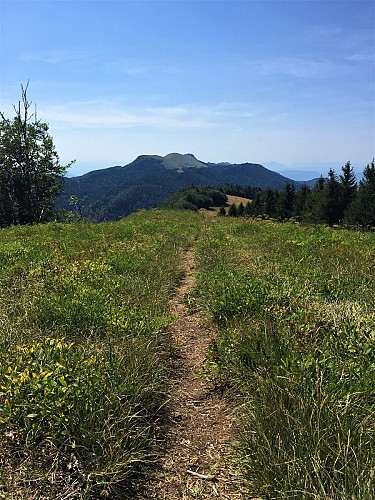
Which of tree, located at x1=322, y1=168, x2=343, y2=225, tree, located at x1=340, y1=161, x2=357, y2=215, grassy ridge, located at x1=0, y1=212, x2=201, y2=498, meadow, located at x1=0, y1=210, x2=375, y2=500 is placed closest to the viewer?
meadow, located at x1=0, y1=210, x2=375, y2=500

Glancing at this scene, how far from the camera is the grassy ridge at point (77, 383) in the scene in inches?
103

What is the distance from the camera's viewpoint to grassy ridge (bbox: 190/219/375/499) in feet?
7.57

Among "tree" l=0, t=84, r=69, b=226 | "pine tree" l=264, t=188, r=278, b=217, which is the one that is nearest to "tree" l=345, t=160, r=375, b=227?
"pine tree" l=264, t=188, r=278, b=217

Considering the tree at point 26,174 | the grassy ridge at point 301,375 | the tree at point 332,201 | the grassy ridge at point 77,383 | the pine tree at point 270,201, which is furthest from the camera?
the pine tree at point 270,201

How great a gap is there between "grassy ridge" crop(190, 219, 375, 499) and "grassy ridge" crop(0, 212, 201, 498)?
2.98 ft

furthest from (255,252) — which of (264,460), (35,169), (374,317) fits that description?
(35,169)

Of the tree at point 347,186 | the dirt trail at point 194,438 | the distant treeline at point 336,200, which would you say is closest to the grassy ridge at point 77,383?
the dirt trail at point 194,438

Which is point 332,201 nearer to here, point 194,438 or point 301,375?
point 301,375

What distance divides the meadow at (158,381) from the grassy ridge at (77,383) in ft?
0.04

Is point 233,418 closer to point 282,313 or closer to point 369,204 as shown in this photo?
point 282,313

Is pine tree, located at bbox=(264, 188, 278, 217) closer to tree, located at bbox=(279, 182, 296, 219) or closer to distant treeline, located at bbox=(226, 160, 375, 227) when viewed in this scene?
distant treeline, located at bbox=(226, 160, 375, 227)

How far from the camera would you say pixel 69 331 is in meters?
4.59

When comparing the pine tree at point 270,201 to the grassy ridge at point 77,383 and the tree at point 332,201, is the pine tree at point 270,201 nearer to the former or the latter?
the tree at point 332,201

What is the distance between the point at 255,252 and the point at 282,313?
20.8 ft
